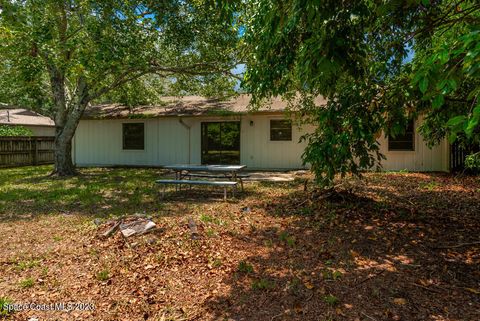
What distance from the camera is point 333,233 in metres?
4.82

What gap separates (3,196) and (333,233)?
8056 millimetres

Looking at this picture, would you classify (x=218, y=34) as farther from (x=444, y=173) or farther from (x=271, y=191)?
(x=444, y=173)

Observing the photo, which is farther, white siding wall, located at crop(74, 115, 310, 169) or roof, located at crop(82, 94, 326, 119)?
white siding wall, located at crop(74, 115, 310, 169)

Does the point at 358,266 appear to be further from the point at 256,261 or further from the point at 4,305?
the point at 4,305

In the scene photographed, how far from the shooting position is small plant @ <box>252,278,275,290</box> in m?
3.29

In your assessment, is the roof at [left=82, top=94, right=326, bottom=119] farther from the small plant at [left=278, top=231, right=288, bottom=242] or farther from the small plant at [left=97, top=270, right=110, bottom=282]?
the small plant at [left=97, top=270, right=110, bottom=282]

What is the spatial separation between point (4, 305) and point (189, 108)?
42.7 feet

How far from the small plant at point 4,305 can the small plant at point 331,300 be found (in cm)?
292

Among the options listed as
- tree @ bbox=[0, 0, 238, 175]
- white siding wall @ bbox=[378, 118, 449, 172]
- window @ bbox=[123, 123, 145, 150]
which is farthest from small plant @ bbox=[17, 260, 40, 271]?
window @ bbox=[123, 123, 145, 150]

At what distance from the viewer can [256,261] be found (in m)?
3.94

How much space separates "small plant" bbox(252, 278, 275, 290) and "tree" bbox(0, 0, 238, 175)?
5.95 m

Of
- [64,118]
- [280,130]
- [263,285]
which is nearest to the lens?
[263,285]

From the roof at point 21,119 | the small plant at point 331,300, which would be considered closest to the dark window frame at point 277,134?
the small plant at point 331,300

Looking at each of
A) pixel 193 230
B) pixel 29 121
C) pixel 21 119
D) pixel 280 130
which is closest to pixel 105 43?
pixel 193 230
